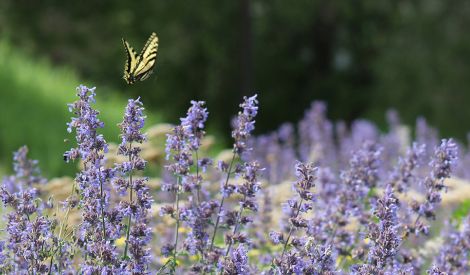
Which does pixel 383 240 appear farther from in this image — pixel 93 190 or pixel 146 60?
pixel 146 60

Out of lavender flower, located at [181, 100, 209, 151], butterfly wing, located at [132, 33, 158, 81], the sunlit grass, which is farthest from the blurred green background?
lavender flower, located at [181, 100, 209, 151]

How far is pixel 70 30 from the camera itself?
19.6 metres

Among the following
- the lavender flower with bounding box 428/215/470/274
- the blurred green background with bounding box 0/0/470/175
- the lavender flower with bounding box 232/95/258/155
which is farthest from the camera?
the blurred green background with bounding box 0/0/470/175

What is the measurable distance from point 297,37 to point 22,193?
17417 millimetres

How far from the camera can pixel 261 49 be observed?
2047 centimetres

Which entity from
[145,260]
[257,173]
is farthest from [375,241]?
[145,260]

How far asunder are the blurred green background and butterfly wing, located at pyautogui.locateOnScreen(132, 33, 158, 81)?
13.4 metres

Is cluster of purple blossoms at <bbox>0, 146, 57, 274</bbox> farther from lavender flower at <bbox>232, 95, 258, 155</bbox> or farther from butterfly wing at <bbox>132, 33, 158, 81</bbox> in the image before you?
butterfly wing at <bbox>132, 33, 158, 81</bbox>

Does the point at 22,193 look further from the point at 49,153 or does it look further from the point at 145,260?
the point at 49,153

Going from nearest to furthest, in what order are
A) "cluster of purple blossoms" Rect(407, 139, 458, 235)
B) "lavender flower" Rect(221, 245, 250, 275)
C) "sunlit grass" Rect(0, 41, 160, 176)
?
"lavender flower" Rect(221, 245, 250, 275), "cluster of purple blossoms" Rect(407, 139, 458, 235), "sunlit grass" Rect(0, 41, 160, 176)

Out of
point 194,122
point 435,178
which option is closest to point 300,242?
point 194,122

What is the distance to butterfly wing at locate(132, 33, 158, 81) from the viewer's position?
4.83m

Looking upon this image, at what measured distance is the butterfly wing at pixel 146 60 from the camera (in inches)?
190

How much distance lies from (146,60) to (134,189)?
1354 mm
